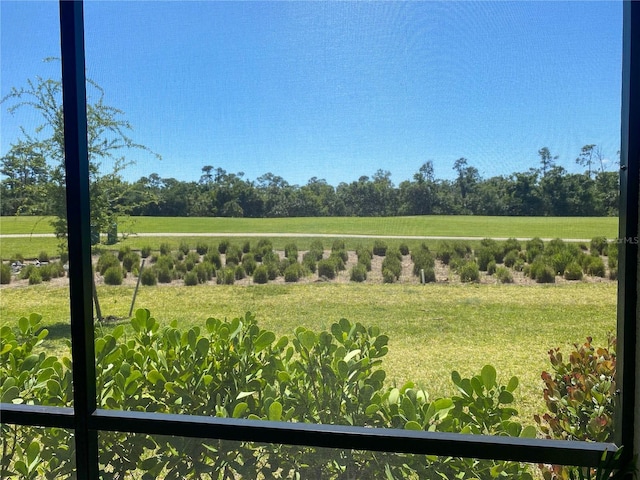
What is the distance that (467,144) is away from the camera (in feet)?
4.72

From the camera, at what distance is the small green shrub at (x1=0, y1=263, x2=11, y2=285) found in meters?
A: 1.82

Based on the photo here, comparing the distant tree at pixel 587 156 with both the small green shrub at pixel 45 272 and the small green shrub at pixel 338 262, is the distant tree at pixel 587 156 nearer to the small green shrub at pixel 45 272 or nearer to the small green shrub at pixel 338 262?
the small green shrub at pixel 338 262

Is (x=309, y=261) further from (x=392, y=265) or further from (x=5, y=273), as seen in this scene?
(x=5, y=273)

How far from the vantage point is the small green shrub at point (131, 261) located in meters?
1.65

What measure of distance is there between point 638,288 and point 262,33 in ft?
4.46

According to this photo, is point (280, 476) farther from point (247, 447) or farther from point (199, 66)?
point (199, 66)

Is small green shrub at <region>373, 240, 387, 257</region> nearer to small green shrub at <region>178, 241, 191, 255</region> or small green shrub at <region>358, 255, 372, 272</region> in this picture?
small green shrub at <region>358, 255, 372, 272</region>

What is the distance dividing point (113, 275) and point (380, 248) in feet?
3.18

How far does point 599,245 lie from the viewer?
136 centimetres

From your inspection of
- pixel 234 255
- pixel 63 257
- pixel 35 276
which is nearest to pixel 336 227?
→ pixel 234 255

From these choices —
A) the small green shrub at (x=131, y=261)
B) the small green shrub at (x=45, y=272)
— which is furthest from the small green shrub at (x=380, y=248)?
the small green shrub at (x=45, y=272)

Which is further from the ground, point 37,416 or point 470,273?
point 470,273

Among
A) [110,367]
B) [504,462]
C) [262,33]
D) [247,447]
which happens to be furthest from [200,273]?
[504,462]

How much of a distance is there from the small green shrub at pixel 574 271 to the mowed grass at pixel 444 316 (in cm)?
3
